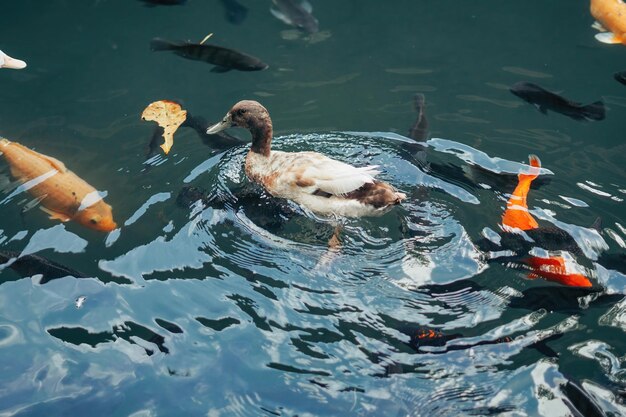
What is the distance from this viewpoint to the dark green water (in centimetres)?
393

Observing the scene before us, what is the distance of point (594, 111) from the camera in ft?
17.8

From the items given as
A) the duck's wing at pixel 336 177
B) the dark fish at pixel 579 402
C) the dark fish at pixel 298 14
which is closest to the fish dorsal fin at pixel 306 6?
the dark fish at pixel 298 14

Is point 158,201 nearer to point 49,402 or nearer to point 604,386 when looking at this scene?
point 49,402

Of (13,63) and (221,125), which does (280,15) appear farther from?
(13,63)

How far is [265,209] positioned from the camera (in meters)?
5.19

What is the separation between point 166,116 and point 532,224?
3.29 m

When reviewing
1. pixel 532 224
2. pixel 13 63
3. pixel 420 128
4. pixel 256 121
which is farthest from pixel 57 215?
pixel 532 224

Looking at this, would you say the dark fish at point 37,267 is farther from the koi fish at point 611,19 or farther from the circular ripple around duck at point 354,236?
the koi fish at point 611,19

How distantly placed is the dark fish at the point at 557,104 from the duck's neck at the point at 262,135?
6.95ft

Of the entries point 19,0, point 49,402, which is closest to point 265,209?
point 49,402

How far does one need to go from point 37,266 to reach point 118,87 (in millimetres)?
2600

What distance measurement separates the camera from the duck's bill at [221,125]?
218 inches

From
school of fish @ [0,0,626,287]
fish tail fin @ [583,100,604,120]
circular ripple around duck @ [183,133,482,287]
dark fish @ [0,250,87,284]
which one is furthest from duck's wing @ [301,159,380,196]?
fish tail fin @ [583,100,604,120]

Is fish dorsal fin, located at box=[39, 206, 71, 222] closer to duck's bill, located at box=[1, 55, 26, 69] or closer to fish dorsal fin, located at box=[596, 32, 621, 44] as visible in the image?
duck's bill, located at box=[1, 55, 26, 69]
